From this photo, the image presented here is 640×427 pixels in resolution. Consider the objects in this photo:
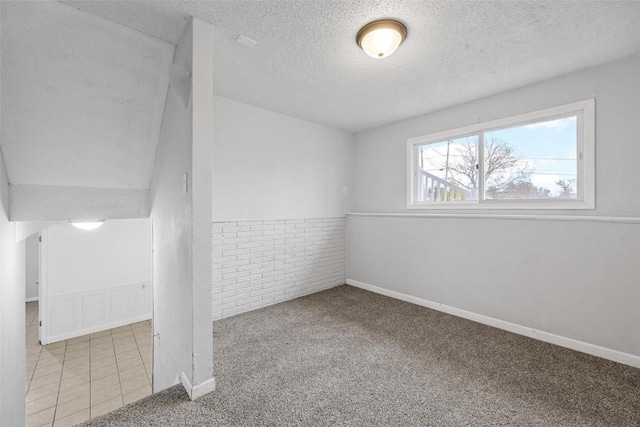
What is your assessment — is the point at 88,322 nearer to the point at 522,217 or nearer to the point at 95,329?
the point at 95,329

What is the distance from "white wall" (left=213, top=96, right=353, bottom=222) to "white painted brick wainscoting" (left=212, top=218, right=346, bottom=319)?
0.50ft

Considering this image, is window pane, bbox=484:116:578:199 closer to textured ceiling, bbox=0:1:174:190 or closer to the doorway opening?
textured ceiling, bbox=0:1:174:190

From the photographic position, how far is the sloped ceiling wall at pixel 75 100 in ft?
5.41

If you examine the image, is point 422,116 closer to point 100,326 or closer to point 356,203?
point 356,203

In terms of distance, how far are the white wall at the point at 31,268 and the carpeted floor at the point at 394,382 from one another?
5.17 meters

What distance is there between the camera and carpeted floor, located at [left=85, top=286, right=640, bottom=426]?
1.58 m

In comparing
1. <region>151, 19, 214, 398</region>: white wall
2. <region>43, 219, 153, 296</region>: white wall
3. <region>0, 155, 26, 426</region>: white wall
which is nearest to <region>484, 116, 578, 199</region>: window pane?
<region>151, 19, 214, 398</region>: white wall

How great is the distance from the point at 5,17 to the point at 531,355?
4.19 metres

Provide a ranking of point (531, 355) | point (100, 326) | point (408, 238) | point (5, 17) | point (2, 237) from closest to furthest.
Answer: point (5, 17), point (2, 237), point (531, 355), point (408, 238), point (100, 326)

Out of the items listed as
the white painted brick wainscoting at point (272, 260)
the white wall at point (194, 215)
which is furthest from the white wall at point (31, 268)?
the white wall at point (194, 215)

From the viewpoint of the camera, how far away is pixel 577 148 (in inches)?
97.1

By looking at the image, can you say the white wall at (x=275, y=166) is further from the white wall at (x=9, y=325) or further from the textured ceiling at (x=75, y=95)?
the white wall at (x=9, y=325)

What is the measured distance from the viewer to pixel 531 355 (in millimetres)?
2246

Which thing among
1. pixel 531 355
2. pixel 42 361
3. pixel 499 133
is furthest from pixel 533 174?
pixel 42 361
